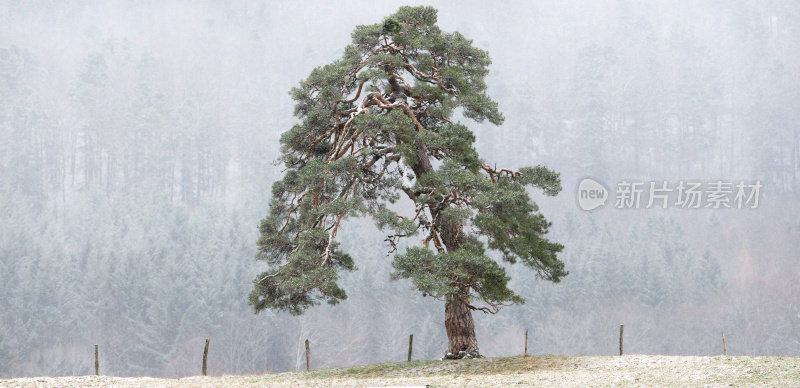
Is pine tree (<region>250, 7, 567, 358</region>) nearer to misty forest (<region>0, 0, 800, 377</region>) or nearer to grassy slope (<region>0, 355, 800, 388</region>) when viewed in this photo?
misty forest (<region>0, 0, 800, 377</region>)

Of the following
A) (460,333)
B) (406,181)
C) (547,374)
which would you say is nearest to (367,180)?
(406,181)

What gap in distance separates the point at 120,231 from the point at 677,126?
66.9m

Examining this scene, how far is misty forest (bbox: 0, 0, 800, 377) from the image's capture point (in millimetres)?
16531

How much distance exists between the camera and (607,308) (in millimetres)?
55594

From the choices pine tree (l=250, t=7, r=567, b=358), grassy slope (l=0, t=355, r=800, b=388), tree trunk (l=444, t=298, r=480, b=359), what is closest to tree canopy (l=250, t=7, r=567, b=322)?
pine tree (l=250, t=7, r=567, b=358)

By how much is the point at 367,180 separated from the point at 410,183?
1057 millimetres

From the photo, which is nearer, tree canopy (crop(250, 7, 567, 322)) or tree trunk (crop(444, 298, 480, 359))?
tree canopy (crop(250, 7, 567, 322))

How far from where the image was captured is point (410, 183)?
15.3m

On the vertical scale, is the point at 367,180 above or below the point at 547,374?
above

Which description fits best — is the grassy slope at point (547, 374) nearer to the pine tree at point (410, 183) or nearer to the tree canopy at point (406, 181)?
the pine tree at point (410, 183)

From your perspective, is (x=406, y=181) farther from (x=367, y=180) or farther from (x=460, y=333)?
(x=460, y=333)

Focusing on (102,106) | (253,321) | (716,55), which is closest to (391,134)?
(253,321)

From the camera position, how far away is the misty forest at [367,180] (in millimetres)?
16531

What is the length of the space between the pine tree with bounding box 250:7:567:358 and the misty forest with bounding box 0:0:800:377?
95 millimetres
